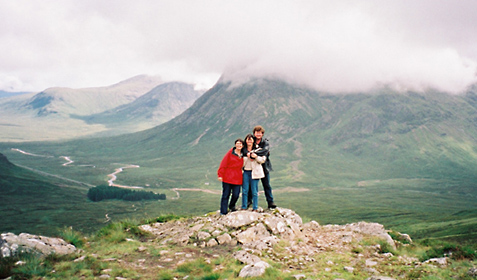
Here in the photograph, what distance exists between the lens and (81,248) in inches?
573

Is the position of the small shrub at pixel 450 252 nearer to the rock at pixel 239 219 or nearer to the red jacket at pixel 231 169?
the rock at pixel 239 219

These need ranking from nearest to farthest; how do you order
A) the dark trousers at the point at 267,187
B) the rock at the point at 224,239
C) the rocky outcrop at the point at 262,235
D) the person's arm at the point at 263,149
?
1. the rocky outcrop at the point at 262,235
2. the rock at the point at 224,239
3. the person's arm at the point at 263,149
4. the dark trousers at the point at 267,187

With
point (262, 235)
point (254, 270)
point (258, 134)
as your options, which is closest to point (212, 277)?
point (254, 270)

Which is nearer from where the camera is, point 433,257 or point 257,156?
point 433,257

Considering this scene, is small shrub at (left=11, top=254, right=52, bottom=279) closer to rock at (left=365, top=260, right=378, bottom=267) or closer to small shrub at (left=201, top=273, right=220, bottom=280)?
small shrub at (left=201, top=273, right=220, bottom=280)

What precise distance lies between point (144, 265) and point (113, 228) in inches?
233

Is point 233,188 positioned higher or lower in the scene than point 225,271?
higher

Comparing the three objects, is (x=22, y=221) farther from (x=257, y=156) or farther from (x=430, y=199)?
(x=430, y=199)

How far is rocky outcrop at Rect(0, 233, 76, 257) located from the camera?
1240cm

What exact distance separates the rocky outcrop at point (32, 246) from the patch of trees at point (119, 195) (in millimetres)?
185323

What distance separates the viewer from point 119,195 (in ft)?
631

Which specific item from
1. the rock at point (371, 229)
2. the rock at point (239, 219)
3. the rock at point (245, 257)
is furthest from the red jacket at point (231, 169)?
the rock at point (371, 229)

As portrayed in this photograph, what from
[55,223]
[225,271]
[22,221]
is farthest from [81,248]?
[22,221]

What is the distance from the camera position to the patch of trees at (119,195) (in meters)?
187
